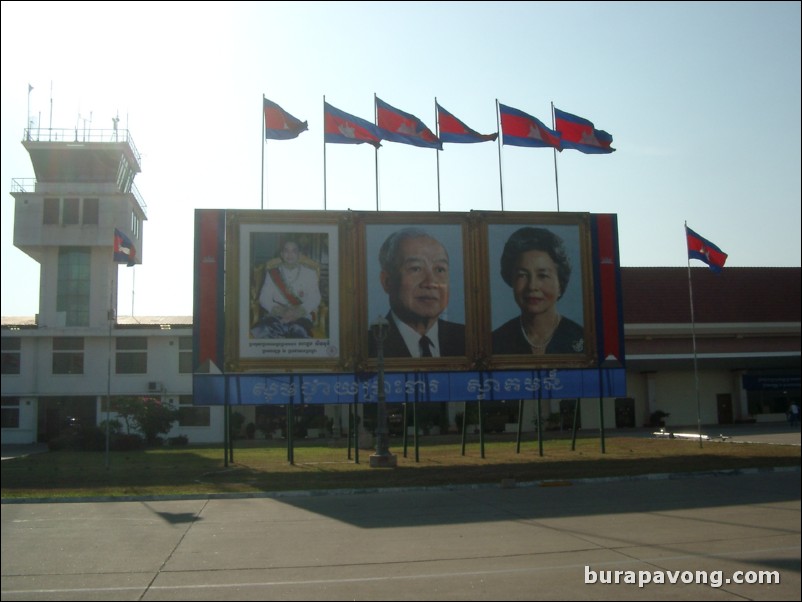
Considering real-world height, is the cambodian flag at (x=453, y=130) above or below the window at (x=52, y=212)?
below

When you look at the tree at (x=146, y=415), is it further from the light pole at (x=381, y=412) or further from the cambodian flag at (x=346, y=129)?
the light pole at (x=381, y=412)

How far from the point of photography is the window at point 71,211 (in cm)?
4675

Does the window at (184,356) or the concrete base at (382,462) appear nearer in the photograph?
the concrete base at (382,462)

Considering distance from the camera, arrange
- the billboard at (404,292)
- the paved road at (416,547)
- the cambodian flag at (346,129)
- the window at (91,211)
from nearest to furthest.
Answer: the paved road at (416,547)
the billboard at (404,292)
the cambodian flag at (346,129)
the window at (91,211)

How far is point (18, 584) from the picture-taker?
29.9 feet

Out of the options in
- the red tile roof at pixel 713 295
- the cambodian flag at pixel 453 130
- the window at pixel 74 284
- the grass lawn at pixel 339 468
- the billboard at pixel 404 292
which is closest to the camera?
the red tile roof at pixel 713 295

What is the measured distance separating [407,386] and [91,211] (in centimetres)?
2894

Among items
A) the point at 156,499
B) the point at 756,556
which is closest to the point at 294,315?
the point at 156,499

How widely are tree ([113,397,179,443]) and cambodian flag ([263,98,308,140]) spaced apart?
18314 millimetres

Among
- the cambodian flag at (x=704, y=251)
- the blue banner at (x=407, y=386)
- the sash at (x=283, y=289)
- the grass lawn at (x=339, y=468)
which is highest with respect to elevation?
the cambodian flag at (x=704, y=251)

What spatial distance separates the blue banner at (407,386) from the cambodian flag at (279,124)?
28.1 ft

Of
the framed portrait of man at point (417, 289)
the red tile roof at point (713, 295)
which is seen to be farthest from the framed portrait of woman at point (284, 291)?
the red tile roof at point (713, 295)

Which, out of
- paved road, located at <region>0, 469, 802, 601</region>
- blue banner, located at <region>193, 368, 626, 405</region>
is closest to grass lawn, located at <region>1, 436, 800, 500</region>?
blue banner, located at <region>193, 368, 626, 405</region>

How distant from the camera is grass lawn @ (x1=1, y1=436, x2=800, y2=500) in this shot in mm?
19281
